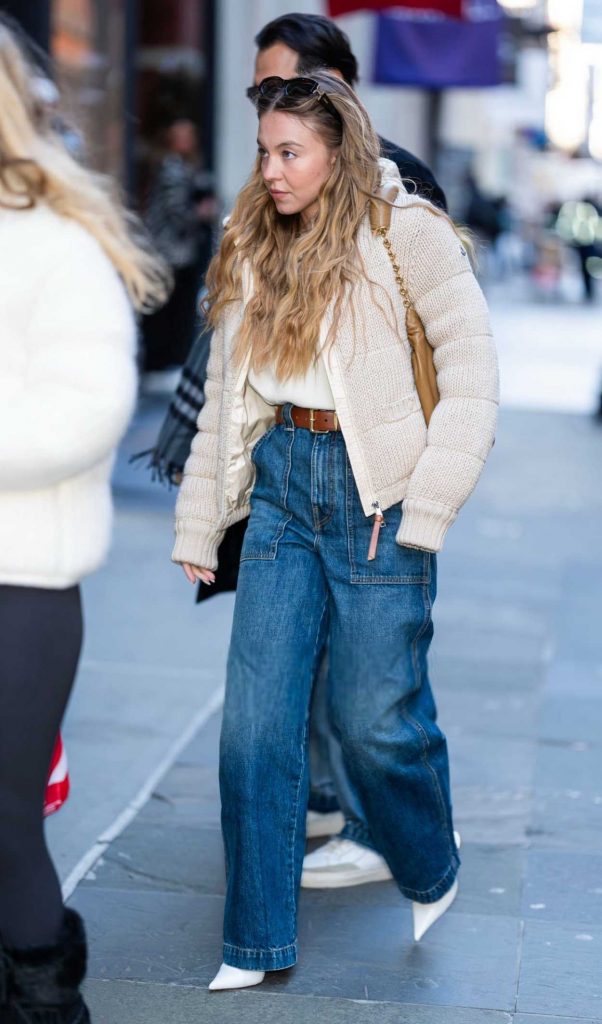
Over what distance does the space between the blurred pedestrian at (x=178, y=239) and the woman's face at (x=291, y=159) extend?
8027 mm

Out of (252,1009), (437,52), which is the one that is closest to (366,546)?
(252,1009)

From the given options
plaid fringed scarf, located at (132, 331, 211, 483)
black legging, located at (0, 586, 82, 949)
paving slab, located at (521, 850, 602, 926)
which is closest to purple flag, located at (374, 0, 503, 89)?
plaid fringed scarf, located at (132, 331, 211, 483)

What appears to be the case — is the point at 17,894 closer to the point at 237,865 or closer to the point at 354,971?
the point at 237,865

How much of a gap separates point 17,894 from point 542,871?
1.94 m

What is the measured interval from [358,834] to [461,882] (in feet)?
0.97

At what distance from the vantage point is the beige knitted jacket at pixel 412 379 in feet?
10.8

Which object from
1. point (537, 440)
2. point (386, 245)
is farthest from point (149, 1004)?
point (537, 440)

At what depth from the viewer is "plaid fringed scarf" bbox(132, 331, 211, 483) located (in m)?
3.95

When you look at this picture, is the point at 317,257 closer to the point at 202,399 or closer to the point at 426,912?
the point at 202,399

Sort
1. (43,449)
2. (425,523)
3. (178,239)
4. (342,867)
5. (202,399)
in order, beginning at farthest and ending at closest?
1. (178,239)
2. (342,867)
3. (202,399)
4. (425,523)
5. (43,449)

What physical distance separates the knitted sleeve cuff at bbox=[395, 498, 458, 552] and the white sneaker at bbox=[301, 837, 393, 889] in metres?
1.13

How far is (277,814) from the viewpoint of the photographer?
3387 mm

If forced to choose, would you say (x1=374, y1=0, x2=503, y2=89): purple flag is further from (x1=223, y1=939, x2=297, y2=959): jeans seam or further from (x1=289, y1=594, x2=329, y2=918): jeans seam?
(x1=223, y1=939, x2=297, y2=959): jeans seam

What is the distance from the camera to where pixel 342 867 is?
4043mm
